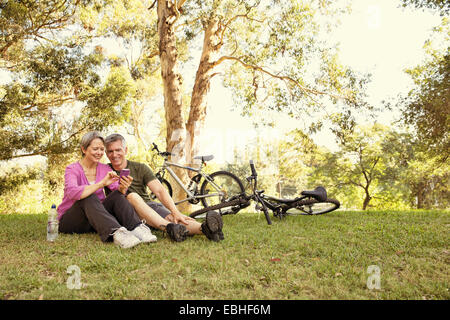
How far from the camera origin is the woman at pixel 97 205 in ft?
12.2

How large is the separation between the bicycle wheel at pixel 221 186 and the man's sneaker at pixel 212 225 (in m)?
2.79

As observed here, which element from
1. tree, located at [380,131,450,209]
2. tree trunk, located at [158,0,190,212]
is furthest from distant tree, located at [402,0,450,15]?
tree, located at [380,131,450,209]

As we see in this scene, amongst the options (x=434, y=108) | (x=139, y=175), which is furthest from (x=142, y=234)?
(x=434, y=108)

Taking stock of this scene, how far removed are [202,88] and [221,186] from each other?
389 centimetres

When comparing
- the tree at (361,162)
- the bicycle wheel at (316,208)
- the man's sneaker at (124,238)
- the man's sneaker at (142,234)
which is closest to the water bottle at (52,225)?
the man's sneaker at (124,238)

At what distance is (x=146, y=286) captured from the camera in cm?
247

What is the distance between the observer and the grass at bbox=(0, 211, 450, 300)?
2420mm

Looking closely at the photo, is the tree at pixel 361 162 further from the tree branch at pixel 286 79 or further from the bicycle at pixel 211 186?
the bicycle at pixel 211 186

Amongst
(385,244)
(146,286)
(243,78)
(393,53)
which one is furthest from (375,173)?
(146,286)

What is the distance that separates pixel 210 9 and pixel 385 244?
23.4 ft

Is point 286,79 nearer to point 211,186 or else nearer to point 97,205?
point 211,186

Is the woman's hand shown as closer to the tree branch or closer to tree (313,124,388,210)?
the tree branch

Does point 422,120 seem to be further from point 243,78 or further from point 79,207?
point 79,207

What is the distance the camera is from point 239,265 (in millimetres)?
3006
